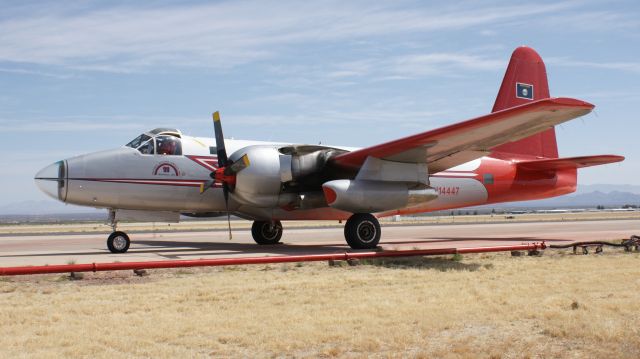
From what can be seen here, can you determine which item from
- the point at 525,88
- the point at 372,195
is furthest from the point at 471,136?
the point at 525,88

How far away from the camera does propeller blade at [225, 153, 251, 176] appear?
18.1 metres

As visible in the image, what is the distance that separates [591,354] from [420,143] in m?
11.3

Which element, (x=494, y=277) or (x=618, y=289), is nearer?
(x=618, y=289)

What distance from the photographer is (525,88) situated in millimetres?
25203

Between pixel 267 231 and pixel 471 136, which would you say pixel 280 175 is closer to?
pixel 267 231

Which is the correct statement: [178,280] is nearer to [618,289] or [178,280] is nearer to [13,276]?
[13,276]

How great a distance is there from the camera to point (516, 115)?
49.6 feet

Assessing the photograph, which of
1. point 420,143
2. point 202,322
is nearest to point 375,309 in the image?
point 202,322

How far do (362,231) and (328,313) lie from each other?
32.2 feet

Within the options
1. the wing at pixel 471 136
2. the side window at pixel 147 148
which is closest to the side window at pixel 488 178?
the wing at pixel 471 136

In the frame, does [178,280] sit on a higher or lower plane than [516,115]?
lower

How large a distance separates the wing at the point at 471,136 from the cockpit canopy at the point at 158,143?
509 centimetres

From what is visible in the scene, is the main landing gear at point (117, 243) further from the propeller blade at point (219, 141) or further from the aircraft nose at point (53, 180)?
the propeller blade at point (219, 141)

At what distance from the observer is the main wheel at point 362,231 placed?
1867cm
